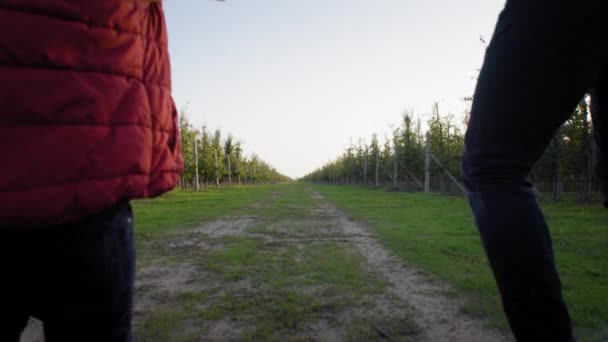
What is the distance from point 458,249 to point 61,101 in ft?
13.0

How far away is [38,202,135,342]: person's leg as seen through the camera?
0.70m

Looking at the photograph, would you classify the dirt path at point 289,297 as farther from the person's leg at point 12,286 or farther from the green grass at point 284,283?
the person's leg at point 12,286

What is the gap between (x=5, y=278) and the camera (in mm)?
674

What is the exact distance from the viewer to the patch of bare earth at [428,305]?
1670 mm

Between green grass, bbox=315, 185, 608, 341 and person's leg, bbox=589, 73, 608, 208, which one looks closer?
person's leg, bbox=589, 73, 608, 208

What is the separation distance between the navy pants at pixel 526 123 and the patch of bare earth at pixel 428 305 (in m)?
0.89

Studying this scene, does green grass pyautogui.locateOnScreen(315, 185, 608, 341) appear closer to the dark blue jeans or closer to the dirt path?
the dirt path

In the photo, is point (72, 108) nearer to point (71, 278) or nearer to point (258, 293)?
point (71, 278)

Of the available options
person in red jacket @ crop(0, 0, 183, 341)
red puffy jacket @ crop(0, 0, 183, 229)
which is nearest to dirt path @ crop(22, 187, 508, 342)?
person in red jacket @ crop(0, 0, 183, 341)

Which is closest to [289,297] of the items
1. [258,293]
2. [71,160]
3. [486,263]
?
[258,293]

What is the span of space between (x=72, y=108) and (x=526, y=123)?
3.69 ft

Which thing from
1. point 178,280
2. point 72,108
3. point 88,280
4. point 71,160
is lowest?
point 178,280

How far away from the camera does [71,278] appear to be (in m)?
0.71

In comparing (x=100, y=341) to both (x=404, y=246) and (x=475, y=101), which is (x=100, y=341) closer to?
(x=475, y=101)
